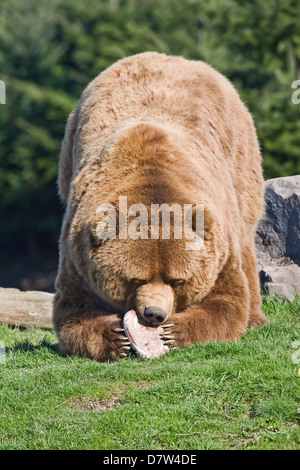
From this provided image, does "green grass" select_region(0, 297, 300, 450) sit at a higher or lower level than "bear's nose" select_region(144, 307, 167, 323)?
lower

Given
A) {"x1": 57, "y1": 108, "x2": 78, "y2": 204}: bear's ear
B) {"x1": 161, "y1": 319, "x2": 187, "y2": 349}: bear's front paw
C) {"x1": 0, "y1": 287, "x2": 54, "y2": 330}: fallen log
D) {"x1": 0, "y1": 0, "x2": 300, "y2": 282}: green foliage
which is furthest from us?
{"x1": 0, "y1": 0, "x2": 300, "y2": 282}: green foliage

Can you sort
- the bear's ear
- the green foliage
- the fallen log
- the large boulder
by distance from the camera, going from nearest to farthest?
1. the bear's ear
2. the large boulder
3. the fallen log
4. the green foliage

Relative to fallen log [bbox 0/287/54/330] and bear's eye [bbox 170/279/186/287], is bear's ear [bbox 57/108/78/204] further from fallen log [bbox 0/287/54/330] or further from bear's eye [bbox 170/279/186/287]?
bear's eye [bbox 170/279/186/287]

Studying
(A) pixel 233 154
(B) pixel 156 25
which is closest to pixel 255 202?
(A) pixel 233 154

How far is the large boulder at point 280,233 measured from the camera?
24.5 ft

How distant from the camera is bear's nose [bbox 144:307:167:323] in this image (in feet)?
17.1

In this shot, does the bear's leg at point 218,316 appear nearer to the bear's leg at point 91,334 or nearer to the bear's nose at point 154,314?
the bear's nose at point 154,314

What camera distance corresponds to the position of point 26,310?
8086 mm

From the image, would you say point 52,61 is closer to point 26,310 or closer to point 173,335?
point 26,310

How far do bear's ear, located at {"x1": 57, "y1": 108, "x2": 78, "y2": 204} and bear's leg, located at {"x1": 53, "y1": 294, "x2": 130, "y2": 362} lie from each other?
1.58m

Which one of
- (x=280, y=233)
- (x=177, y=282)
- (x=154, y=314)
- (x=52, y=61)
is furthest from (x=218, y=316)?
(x=52, y=61)

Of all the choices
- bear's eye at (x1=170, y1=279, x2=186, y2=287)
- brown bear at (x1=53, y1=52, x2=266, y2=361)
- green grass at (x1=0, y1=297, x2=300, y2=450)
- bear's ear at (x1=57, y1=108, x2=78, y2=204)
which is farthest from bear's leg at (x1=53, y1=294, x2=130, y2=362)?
bear's ear at (x1=57, y1=108, x2=78, y2=204)

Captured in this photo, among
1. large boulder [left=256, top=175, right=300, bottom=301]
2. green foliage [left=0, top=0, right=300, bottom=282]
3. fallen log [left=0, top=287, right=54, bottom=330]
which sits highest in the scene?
green foliage [left=0, top=0, right=300, bottom=282]
